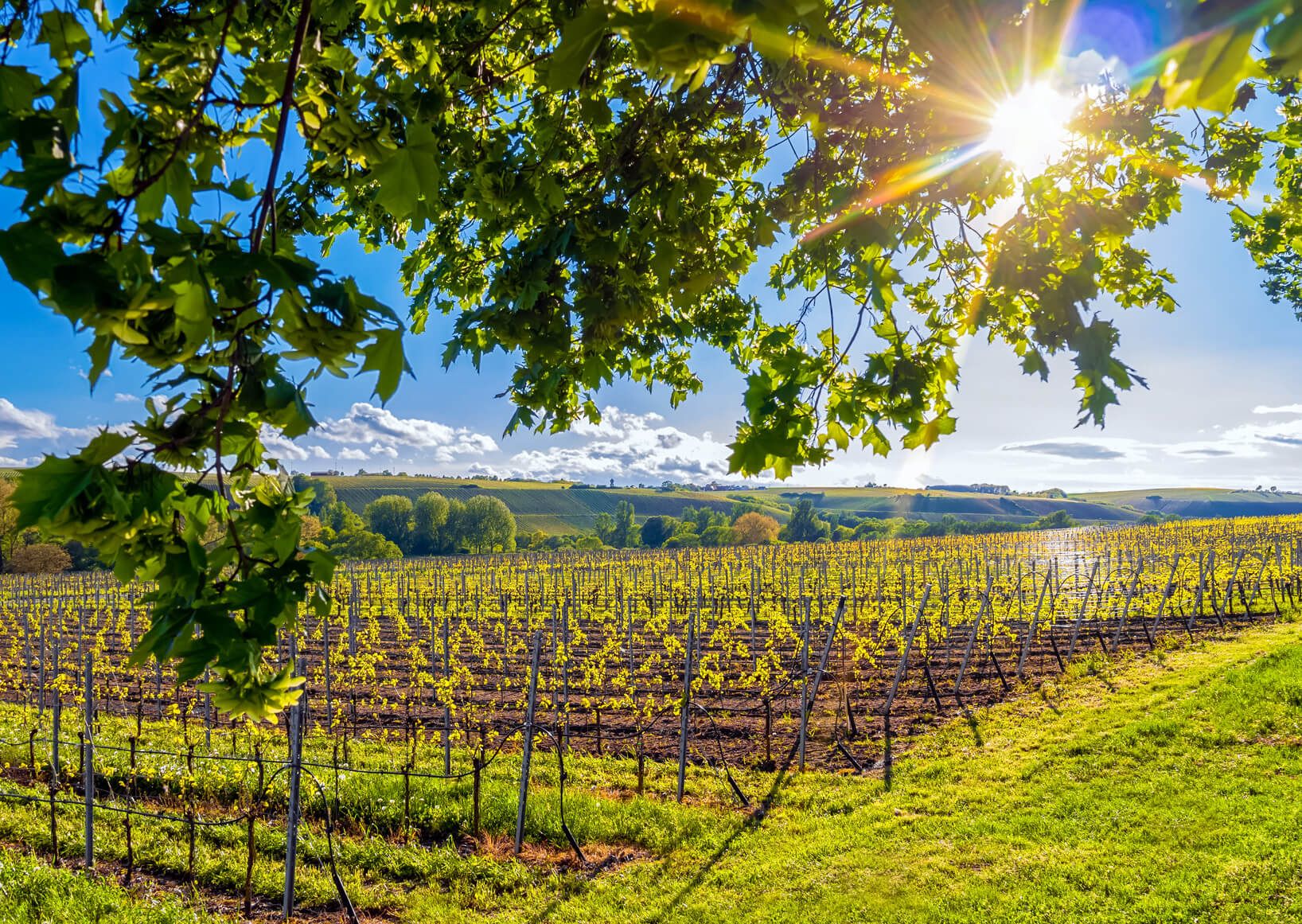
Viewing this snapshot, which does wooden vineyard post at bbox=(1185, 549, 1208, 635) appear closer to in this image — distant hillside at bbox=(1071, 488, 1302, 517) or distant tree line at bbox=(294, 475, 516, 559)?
distant tree line at bbox=(294, 475, 516, 559)

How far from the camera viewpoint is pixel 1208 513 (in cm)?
14900

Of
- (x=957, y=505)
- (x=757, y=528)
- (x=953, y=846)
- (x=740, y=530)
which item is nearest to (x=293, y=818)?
(x=953, y=846)

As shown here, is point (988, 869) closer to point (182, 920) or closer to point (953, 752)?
point (953, 752)

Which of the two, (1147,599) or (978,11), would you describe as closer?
(978,11)

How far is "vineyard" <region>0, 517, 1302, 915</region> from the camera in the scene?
671 cm

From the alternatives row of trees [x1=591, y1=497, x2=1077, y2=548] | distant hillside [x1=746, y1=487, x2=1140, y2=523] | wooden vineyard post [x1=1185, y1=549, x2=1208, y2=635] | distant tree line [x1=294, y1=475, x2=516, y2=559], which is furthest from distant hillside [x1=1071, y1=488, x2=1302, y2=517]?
wooden vineyard post [x1=1185, y1=549, x2=1208, y2=635]

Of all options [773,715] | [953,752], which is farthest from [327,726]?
[953,752]

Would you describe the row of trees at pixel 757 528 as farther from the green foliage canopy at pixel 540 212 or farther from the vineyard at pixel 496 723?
the green foliage canopy at pixel 540 212

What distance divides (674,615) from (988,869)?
54.0ft

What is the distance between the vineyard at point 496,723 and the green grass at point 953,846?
0.14 meters

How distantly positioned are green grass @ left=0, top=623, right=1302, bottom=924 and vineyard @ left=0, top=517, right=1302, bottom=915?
145 millimetres

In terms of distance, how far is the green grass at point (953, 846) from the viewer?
566cm

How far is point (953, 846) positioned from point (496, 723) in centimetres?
750

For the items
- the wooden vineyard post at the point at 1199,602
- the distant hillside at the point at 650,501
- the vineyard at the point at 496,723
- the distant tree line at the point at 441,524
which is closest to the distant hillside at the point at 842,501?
the distant hillside at the point at 650,501
